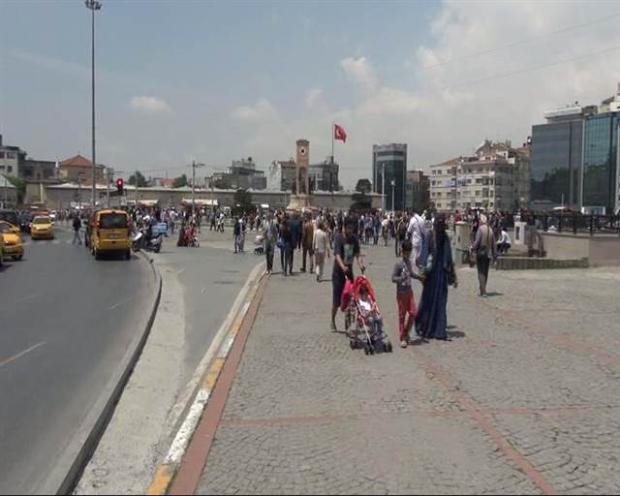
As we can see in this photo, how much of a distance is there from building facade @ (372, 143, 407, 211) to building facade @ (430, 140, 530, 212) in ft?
28.8

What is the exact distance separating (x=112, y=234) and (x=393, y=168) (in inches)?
4438

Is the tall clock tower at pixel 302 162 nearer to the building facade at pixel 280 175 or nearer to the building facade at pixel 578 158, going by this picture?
the building facade at pixel 578 158

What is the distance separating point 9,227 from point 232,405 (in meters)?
27.4

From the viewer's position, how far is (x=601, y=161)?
13288cm

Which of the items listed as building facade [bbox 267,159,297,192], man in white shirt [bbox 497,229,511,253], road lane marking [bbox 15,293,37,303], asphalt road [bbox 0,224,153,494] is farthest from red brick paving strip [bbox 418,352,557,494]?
building facade [bbox 267,159,297,192]

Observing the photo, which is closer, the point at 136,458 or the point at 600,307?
the point at 136,458

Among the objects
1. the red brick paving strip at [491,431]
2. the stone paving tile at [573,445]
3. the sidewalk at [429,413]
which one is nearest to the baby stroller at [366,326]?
the sidewalk at [429,413]

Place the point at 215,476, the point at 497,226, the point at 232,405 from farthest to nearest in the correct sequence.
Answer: the point at 497,226 → the point at 232,405 → the point at 215,476

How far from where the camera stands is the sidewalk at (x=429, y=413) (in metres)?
4.90

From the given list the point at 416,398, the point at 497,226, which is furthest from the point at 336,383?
the point at 497,226

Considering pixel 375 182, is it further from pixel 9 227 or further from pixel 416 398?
pixel 416 398

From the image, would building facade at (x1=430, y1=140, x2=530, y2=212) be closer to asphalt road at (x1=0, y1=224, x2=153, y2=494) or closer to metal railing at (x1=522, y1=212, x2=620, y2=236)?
metal railing at (x1=522, y1=212, x2=620, y2=236)

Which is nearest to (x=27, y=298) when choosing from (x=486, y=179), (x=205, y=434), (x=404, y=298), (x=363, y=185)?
(x=404, y=298)

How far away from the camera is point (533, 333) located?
10.6m
